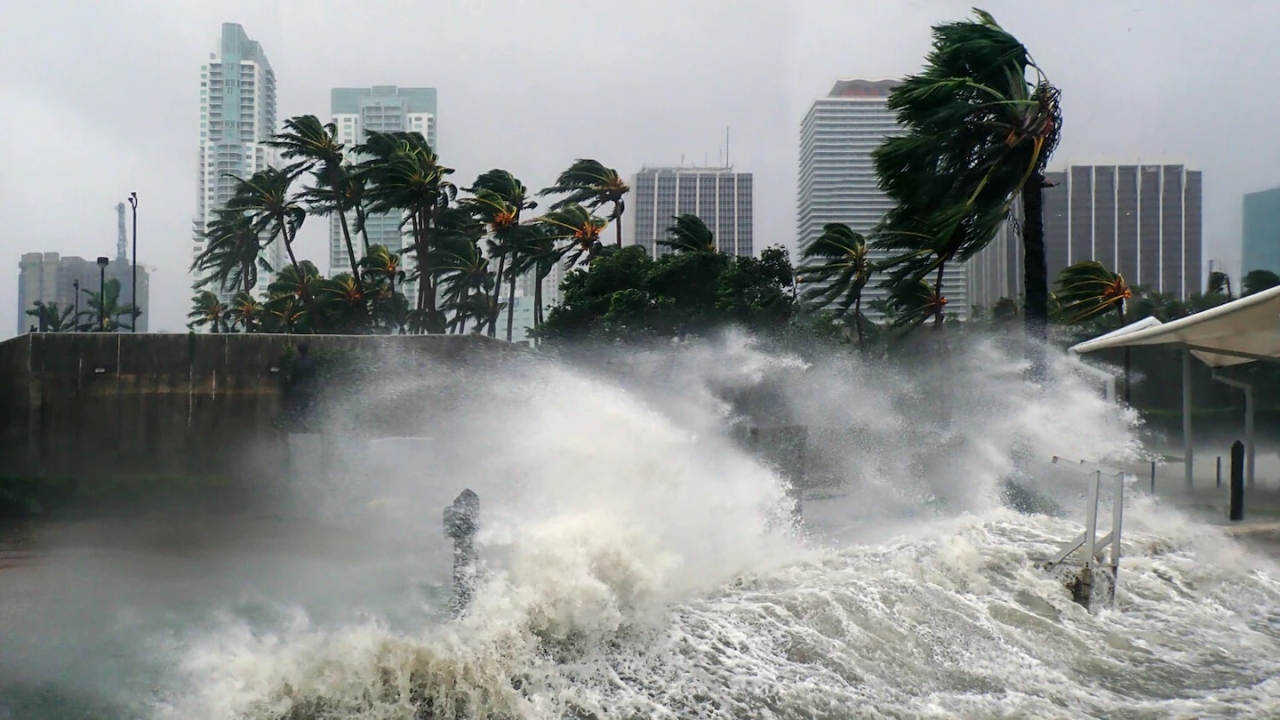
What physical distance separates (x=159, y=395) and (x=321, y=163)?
1606 centimetres

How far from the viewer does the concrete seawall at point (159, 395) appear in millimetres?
23609

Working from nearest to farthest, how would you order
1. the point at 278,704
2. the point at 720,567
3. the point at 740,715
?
the point at 278,704
the point at 740,715
the point at 720,567

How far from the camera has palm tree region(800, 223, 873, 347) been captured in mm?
30766

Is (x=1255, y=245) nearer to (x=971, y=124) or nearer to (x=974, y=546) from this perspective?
(x=971, y=124)

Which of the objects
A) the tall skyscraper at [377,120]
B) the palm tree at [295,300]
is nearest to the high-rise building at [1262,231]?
the tall skyscraper at [377,120]

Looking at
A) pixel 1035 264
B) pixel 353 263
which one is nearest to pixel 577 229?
pixel 353 263

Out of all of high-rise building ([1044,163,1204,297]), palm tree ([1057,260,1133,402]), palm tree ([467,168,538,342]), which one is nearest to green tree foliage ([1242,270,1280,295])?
palm tree ([1057,260,1133,402])

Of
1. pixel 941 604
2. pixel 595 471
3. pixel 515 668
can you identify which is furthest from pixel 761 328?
pixel 515 668

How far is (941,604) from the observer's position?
8859mm

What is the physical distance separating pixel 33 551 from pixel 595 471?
47.8ft

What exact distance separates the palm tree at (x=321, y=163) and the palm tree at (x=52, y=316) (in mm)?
10130

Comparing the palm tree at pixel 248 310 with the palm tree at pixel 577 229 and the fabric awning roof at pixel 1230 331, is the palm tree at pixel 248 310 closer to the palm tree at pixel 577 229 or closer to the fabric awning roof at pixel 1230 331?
the palm tree at pixel 577 229

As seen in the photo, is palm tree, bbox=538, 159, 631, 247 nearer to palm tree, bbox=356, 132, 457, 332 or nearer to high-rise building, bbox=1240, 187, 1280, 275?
palm tree, bbox=356, 132, 457, 332

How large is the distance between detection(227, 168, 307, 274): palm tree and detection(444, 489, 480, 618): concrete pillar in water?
111 ft
